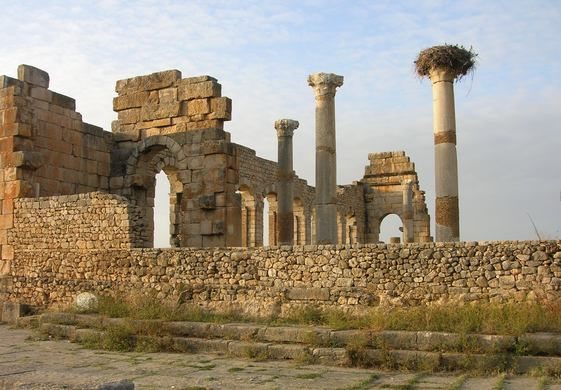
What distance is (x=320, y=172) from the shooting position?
59.2ft

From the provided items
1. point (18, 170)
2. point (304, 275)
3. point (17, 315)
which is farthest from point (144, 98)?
point (304, 275)

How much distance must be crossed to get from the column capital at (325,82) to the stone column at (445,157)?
319 centimetres

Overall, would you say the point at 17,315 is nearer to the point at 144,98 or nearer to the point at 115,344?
the point at 115,344

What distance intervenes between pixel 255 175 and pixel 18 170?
12.1 m

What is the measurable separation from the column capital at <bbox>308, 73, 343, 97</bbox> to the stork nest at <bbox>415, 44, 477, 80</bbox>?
3038 mm

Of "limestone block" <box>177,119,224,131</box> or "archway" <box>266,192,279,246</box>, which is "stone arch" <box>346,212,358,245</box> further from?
"limestone block" <box>177,119,224,131</box>

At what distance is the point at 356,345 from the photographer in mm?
8391

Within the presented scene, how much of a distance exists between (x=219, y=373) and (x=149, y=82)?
36.9ft

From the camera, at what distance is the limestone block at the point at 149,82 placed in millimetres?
16922

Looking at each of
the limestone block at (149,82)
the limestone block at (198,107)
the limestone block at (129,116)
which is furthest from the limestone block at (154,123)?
the limestone block at (149,82)

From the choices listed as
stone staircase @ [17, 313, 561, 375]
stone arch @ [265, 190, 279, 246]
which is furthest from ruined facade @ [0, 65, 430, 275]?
stone arch @ [265, 190, 279, 246]

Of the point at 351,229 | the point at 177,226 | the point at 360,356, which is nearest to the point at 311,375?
the point at 360,356

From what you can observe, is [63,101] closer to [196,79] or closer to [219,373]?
[196,79]

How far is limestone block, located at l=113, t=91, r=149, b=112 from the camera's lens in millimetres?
17406
